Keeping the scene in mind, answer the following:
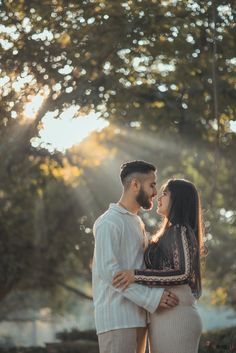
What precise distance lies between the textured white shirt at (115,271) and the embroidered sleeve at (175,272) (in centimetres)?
6

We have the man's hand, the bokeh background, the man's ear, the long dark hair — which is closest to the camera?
the man's hand

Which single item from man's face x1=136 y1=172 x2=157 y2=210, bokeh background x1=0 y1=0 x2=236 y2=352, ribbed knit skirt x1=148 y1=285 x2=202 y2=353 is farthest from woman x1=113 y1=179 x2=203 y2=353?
bokeh background x1=0 y1=0 x2=236 y2=352

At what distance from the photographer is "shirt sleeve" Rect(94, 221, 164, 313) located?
5.49m

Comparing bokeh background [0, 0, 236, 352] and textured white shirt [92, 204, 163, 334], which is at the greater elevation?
bokeh background [0, 0, 236, 352]

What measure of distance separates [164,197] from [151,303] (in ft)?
2.58

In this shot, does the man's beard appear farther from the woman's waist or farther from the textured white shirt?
the woman's waist

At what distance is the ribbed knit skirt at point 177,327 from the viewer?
5.51 meters

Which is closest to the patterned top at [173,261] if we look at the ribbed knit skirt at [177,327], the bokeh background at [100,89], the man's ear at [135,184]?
the ribbed knit skirt at [177,327]

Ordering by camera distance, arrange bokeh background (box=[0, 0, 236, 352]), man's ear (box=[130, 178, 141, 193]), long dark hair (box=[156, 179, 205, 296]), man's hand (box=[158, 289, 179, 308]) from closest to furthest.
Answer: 1. man's hand (box=[158, 289, 179, 308])
2. long dark hair (box=[156, 179, 205, 296])
3. man's ear (box=[130, 178, 141, 193])
4. bokeh background (box=[0, 0, 236, 352])

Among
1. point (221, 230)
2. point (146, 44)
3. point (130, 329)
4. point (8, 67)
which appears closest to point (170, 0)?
point (146, 44)

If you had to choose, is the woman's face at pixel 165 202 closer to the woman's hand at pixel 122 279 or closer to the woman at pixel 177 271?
the woman at pixel 177 271

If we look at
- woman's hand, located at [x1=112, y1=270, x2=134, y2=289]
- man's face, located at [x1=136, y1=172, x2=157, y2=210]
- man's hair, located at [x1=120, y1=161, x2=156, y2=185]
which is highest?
man's hair, located at [x1=120, y1=161, x2=156, y2=185]

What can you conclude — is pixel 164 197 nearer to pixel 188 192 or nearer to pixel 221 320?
pixel 188 192

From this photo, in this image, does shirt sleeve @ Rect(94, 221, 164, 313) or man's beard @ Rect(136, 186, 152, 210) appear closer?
shirt sleeve @ Rect(94, 221, 164, 313)
